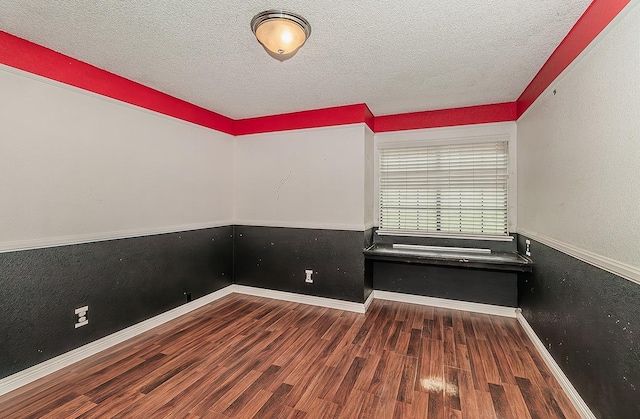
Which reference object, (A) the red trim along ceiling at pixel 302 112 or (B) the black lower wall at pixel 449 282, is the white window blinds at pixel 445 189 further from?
(B) the black lower wall at pixel 449 282

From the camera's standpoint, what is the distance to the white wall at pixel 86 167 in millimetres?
1957

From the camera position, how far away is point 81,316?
2303mm

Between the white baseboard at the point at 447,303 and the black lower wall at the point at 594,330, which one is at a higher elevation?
the black lower wall at the point at 594,330

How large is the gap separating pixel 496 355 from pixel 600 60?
7.35 feet

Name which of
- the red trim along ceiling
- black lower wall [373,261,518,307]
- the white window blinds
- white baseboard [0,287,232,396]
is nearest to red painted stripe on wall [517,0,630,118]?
the red trim along ceiling

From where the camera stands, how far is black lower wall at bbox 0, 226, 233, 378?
6.43 feet

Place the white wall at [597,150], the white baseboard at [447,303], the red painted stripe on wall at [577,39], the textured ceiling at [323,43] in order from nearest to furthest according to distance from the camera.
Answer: the white wall at [597,150] → the red painted stripe on wall at [577,39] → the textured ceiling at [323,43] → the white baseboard at [447,303]

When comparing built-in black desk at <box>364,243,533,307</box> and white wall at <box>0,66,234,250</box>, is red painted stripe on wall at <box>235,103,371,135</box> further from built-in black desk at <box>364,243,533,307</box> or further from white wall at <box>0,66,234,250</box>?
built-in black desk at <box>364,243,533,307</box>

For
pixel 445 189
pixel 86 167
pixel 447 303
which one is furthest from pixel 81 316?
pixel 445 189

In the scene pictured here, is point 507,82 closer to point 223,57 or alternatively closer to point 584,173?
point 584,173

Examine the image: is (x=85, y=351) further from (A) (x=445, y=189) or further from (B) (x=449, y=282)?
(A) (x=445, y=189)

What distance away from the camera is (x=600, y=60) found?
1.55 meters

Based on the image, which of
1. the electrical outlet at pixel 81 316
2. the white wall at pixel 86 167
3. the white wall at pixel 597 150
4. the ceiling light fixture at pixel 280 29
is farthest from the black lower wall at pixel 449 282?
the electrical outlet at pixel 81 316

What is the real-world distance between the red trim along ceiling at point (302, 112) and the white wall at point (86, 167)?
0.09m
